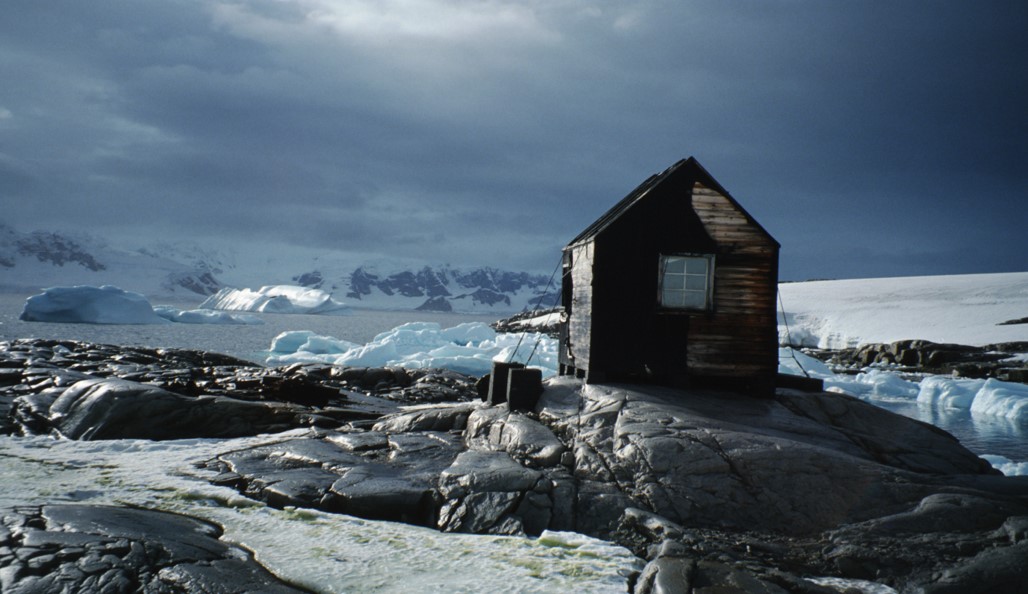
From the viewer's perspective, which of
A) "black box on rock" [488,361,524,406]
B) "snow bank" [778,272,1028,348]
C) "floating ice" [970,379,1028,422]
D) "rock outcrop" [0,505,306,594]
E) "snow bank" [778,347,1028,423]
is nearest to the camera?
"rock outcrop" [0,505,306,594]

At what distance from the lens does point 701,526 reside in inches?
279

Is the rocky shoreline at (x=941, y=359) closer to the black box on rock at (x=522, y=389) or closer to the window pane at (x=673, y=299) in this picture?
the window pane at (x=673, y=299)

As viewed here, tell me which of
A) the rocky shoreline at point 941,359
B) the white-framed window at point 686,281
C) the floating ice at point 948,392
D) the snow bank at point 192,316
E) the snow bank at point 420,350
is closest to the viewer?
the white-framed window at point 686,281

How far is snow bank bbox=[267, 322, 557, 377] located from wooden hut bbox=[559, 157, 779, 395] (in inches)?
517

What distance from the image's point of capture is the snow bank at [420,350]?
30.6m

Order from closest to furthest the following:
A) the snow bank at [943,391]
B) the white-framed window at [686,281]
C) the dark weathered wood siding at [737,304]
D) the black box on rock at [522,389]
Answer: the black box on rock at [522,389] → the dark weathered wood siding at [737,304] → the white-framed window at [686,281] → the snow bank at [943,391]

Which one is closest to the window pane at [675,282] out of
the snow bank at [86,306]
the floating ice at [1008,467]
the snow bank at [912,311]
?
the floating ice at [1008,467]

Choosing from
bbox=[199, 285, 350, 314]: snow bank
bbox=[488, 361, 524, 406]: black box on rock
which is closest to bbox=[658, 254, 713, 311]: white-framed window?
bbox=[488, 361, 524, 406]: black box on rock

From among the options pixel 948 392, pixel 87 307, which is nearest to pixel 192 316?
pixel 87 307

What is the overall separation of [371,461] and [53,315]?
6991 centimetres

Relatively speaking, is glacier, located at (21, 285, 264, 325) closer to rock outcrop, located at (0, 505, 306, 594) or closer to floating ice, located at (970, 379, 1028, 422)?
rock outcrop, located at (0, 505, 306, 594)

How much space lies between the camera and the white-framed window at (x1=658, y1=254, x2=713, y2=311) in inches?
471

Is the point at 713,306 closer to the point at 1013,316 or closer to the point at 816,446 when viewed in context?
the point at 816,446

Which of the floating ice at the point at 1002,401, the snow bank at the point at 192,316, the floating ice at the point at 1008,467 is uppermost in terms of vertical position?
the floating ice at the point at 1002,401
